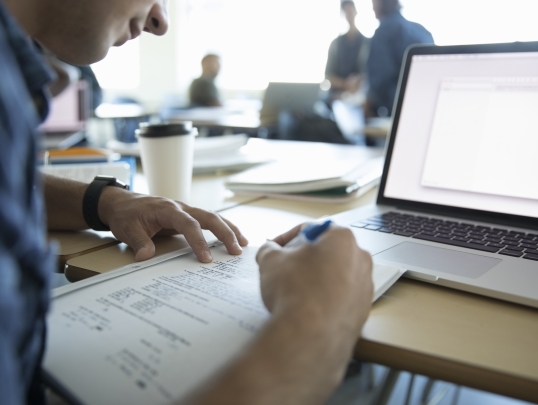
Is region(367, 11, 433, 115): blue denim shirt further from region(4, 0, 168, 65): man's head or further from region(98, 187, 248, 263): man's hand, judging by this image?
region(98, 187, 248, 263): man's hand

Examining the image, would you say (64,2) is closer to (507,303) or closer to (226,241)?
(226,241)

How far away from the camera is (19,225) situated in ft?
0.86

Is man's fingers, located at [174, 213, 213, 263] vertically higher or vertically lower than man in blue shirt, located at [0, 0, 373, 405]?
lower

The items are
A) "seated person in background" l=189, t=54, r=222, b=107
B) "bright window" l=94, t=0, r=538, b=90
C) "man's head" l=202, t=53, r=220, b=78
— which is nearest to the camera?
"bright window" l=94, t=0, r=538, b=90

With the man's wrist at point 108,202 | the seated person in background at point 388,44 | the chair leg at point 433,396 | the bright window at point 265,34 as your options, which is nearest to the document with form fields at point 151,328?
the man's wrist at point 108,202

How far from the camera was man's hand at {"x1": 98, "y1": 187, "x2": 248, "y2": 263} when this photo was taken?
63 cm

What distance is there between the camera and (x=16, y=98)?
0.89 feet

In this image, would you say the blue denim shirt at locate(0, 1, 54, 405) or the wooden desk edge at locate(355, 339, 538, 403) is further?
the wooden desk edge at locate(355, 339, 538, 403)

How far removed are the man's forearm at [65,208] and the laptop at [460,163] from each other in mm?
415

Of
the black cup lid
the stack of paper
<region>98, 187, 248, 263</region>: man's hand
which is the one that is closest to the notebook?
the stack of paper

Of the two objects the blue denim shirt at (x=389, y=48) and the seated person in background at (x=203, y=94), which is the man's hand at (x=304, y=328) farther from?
the seated person in background at (x=203, y=94)

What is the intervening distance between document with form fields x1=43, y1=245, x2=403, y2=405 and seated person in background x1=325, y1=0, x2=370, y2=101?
4453 mm

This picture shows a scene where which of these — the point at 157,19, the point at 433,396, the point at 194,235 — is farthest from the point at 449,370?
the point at 433,396

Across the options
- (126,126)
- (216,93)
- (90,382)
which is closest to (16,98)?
(90,382)
